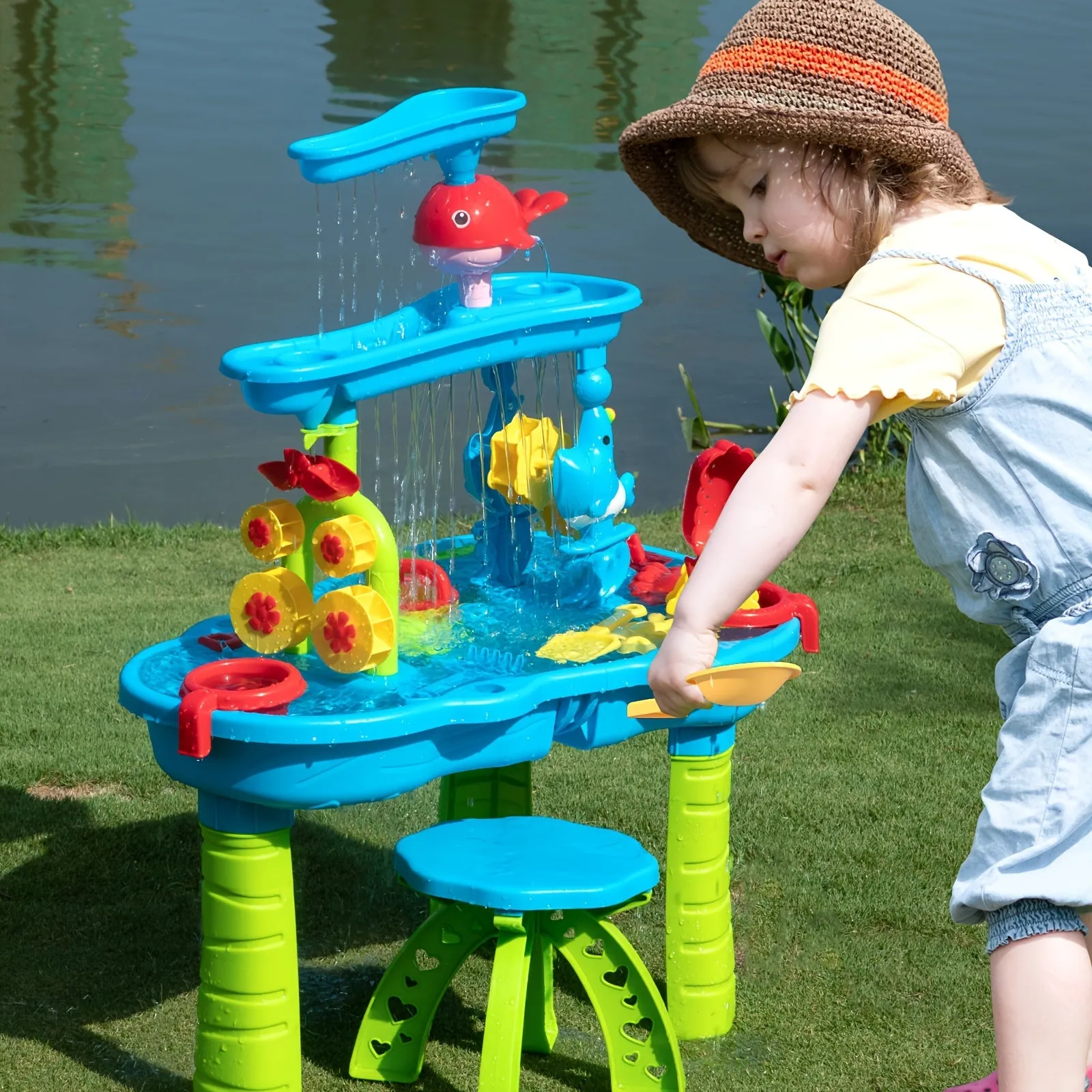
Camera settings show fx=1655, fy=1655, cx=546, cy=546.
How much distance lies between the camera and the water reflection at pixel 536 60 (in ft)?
36.6

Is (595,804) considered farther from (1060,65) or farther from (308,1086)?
(1060,65)

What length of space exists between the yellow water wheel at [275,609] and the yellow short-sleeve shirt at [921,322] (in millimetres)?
936

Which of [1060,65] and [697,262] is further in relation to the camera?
[1060,65]

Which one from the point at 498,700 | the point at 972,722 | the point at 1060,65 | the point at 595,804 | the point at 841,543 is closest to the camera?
the point at 498,700

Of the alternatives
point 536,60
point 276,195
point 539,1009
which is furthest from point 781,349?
point 536,60

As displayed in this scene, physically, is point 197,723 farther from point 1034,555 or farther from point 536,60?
point 536,60

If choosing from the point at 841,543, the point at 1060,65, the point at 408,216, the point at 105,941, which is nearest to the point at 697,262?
the point at 408,216

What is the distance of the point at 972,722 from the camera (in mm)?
4094

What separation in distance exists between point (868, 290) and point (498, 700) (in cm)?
84

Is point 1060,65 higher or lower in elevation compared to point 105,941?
higher

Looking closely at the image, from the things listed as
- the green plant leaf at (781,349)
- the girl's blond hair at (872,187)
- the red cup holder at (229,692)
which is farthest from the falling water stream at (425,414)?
the green plant leaf at (781,349)

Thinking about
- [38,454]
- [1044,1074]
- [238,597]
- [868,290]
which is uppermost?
[868,290]

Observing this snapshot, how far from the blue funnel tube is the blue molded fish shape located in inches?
18.1

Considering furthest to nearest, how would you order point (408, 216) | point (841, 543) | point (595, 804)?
point (408, 216), point (841, 543), point (595, 804)
